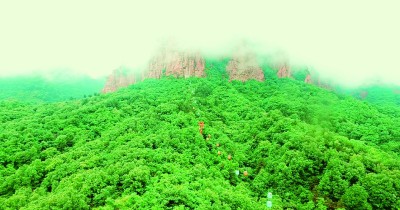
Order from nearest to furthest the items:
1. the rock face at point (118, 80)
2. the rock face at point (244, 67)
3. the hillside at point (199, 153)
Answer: the hillside at point (199, 153)
the rock face at point (244, 67)
the rock face at point (118, 80)

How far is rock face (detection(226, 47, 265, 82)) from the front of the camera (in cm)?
8844

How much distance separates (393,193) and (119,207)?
34468 mm

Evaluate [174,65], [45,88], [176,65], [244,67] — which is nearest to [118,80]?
[174,65]

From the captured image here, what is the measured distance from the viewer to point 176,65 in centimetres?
8994

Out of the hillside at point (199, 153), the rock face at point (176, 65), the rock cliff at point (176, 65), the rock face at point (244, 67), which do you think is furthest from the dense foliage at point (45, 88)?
the rock face at point (244, 67)

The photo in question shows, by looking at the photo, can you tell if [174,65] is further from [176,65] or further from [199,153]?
[199,153]

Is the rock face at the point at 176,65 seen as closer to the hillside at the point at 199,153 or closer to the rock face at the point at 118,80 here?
the rock face at the point at 118,80

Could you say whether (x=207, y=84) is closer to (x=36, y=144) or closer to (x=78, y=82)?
(x=36, y=144)

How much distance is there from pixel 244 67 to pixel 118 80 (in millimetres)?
41042

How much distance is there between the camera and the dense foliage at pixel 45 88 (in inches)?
4121

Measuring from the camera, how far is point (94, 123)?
63438 millimetres

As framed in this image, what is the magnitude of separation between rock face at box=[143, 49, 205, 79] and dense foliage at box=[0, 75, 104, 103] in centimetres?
3044

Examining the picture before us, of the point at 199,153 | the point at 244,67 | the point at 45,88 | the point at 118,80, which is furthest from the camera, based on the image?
the point at 45,88

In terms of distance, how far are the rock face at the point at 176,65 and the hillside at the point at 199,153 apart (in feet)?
36.7
